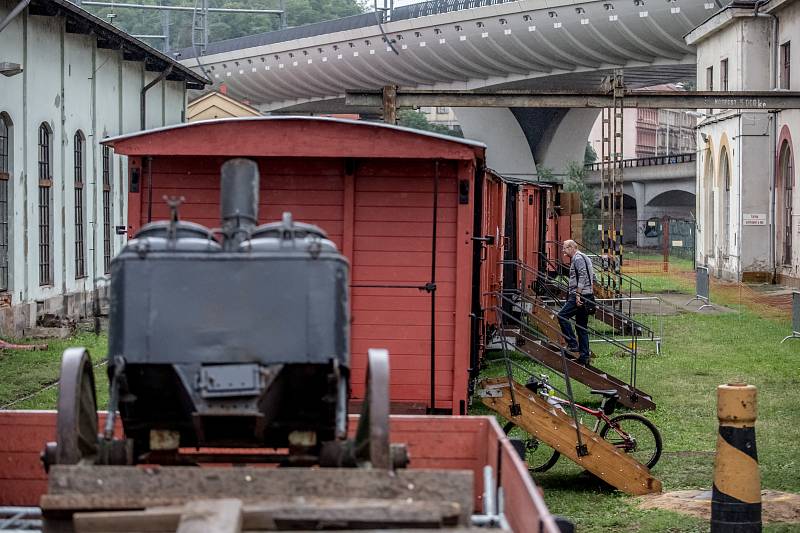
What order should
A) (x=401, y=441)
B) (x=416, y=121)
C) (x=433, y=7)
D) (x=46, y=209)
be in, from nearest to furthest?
(x=401, y=441), (x=46, y=209), (x=433, y=7), (x=416, y=121)

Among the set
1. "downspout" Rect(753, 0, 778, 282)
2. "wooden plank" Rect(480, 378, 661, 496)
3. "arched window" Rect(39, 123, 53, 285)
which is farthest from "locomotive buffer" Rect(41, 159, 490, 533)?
"downspout" Rect(753, 0, 778, 282)

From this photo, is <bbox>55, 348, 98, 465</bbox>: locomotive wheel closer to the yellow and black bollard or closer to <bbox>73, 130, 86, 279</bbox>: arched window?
the yellow and black bollard

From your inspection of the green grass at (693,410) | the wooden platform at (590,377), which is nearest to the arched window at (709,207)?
the green grass at (693,410)

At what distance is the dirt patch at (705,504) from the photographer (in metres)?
11.1

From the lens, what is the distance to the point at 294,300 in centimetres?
659

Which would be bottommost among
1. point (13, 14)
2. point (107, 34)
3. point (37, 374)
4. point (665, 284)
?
point (37, 374)

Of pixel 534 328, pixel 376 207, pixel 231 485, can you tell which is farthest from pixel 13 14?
pixel 231 485

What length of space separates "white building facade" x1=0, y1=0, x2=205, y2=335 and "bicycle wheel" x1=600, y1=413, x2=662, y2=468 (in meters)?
11.9

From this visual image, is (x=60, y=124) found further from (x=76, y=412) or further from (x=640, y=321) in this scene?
(x=76, y=412)

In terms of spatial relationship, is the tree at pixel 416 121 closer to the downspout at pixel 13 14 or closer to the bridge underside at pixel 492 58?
the bridge underside at pixel 492 58

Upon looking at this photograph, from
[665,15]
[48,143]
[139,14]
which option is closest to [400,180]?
[48,143]

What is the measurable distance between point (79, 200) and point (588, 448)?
1924cm

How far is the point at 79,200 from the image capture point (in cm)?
2936

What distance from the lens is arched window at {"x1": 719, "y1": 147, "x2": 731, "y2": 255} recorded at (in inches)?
1740
